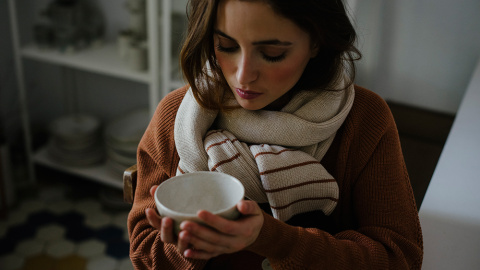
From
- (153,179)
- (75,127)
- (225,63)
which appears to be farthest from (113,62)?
(225,63)

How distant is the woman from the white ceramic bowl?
74mm

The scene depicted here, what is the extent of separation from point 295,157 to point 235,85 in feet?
0.64

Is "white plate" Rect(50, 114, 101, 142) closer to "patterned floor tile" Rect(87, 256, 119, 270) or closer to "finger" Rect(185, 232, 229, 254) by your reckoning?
"patterned floor tile" Rect(87, 256, 119, 270)

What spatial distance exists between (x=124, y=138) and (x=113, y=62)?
0.37m

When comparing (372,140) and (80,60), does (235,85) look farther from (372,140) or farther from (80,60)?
(80,60)

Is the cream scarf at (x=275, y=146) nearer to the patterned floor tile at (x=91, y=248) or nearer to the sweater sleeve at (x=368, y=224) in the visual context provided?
the sweater sleeve at (x=368, y=224)

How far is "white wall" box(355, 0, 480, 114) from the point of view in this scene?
1871mm

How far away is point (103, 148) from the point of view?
2613 mm

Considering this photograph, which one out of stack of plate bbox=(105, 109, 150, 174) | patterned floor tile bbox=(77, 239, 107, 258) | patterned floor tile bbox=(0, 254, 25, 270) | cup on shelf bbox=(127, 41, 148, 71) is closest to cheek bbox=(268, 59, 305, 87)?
cup on shelf bbox=(127, 41, 148, 71)

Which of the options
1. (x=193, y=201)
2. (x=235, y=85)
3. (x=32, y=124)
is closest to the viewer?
(x=193, y=201)

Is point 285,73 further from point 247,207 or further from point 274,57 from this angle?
point 247,207

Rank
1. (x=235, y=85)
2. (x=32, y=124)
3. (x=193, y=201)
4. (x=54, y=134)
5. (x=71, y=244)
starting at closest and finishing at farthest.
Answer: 1. (x=193, y=201)
2. (x=235, y=85)
3. (x=71, y=244)
4. (x=54, y=134)
5. (x=32, y=124)

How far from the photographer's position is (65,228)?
236cm

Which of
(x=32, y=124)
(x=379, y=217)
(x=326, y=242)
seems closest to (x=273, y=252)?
(x=326, y=242)
